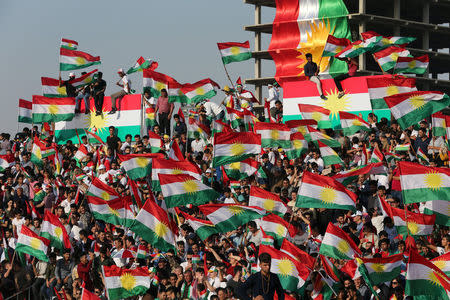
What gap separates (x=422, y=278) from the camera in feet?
59.3

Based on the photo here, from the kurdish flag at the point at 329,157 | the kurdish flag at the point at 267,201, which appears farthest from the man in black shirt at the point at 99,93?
the kurdish flag at the point at 267,201

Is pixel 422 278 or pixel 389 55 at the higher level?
pixel 389 55

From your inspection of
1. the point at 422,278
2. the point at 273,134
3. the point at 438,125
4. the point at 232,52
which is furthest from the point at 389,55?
the point at 422,278

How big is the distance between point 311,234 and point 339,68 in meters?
20.3

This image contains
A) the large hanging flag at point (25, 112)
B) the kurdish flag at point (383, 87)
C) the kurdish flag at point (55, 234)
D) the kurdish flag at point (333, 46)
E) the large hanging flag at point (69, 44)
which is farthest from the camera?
the large hanging flag at point (25, 112)

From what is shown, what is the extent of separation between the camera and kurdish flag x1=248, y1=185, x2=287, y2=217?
2400 centimetres

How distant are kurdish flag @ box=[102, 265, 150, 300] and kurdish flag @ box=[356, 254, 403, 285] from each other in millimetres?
4666

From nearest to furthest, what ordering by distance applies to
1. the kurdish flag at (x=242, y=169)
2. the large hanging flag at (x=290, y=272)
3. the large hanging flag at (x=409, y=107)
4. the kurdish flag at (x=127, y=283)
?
the large hanging flag at (x=290, y=272) < the kurdish flag at (x=127, y=283) < the large hanging flag at (x=409, y=107) < the kurdish flag at (x=242, y=169)

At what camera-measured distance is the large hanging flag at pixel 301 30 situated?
53.6 metres

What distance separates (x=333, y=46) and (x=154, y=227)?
14.1m

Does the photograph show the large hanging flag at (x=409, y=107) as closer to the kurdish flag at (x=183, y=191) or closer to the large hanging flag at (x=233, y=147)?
the large hanging flag at (x=233, y=147)

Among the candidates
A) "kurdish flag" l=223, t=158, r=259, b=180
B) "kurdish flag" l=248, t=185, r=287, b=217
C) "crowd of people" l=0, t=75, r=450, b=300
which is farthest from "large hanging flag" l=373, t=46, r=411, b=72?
"kurdish flag" l=248, t=185, r=287, b=217

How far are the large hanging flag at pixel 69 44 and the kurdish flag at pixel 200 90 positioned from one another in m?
5.77

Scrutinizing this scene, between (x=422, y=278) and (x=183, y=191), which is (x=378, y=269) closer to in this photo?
(x=422, y=278)
